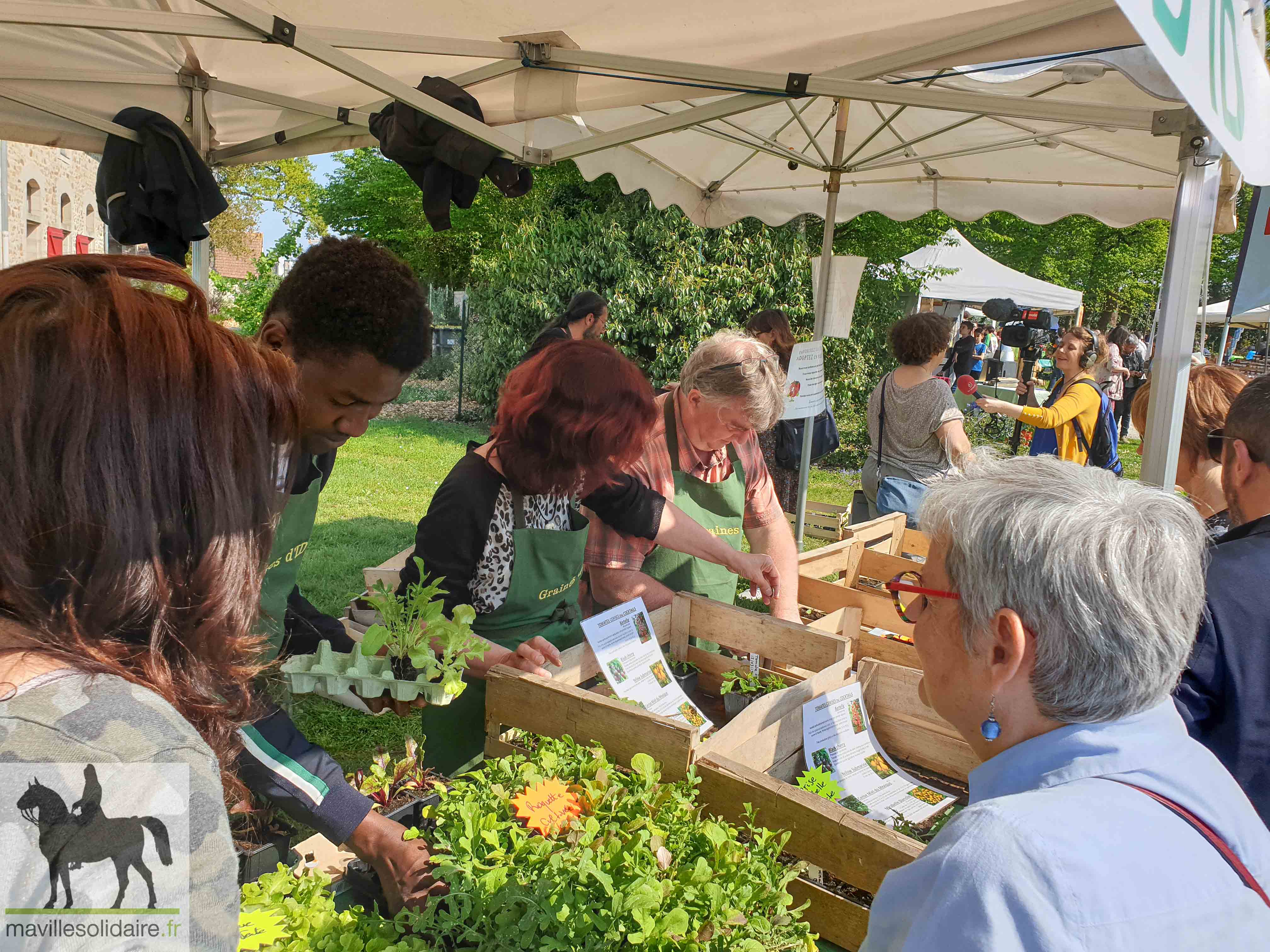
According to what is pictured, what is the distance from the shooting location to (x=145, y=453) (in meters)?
0.75

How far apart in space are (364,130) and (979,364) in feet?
76.0

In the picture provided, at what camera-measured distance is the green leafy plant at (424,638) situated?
1.58 metres

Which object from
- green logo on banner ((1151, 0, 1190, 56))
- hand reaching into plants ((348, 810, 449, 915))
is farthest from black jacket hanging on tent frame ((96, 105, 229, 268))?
green logo on banner ((1151, 0, 1190, 56))

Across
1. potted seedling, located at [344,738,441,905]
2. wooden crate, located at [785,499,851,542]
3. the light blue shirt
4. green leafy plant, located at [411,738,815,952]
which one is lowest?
wooden crate, located at [785,499,851,542]

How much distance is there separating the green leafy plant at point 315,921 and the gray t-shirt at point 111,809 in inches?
22.2

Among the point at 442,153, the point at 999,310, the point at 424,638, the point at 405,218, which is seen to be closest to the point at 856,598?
the point at 424,638

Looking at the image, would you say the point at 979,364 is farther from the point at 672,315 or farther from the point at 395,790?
the point at 395,790

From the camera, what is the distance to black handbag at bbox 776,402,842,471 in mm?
→ 5367

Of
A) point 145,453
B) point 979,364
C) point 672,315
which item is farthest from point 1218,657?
point 979,364

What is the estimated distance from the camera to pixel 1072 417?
504 centimetres

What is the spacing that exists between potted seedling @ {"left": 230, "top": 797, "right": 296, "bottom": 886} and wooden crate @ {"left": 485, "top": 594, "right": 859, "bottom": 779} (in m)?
0.48

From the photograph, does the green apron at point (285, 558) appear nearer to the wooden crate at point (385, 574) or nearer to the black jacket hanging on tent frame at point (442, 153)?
the wooden crate at point (385, 574)

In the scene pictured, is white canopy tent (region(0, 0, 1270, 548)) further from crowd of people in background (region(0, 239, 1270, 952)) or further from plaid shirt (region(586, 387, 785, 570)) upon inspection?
plaid shirt (region(586, 387, 785, 570))

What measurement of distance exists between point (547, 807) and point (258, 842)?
0.56 metres
